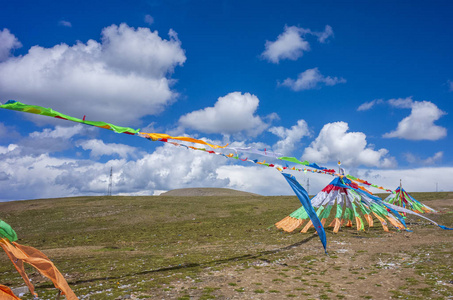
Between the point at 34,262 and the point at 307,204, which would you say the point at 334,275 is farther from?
the point at 34,262

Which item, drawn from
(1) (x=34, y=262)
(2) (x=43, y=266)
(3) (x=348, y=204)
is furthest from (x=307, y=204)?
(3) (x=348, y=204)

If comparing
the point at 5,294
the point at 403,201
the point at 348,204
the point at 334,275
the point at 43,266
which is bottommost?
the point at 334,275

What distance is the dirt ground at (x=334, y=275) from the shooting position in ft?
31.4

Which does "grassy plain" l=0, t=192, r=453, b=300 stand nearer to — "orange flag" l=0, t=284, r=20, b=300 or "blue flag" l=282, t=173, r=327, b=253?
"blue flag" l=282, t=173, r=327, b=253

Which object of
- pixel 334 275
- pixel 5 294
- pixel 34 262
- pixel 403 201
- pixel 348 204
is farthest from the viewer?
pixel 403 201

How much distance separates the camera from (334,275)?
11750 millimetres

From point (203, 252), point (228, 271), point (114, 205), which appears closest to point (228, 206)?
point (114, 205)

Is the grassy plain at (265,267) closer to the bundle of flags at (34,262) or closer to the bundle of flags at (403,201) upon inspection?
the bundle of flags at (34,262)

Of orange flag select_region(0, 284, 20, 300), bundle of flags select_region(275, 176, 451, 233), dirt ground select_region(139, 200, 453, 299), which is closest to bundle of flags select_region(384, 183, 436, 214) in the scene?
bundle of flags select_region(275, 176, 451, 233)

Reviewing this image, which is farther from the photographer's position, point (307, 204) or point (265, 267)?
point (307, 204)

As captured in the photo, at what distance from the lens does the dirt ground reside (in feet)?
31.4

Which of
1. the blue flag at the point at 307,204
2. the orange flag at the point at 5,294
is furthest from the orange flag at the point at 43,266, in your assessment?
the blue flag at the point at 307,204

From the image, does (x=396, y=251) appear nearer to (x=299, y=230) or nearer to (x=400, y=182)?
(x=299, y=230)

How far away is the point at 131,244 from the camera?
22.1 metres
